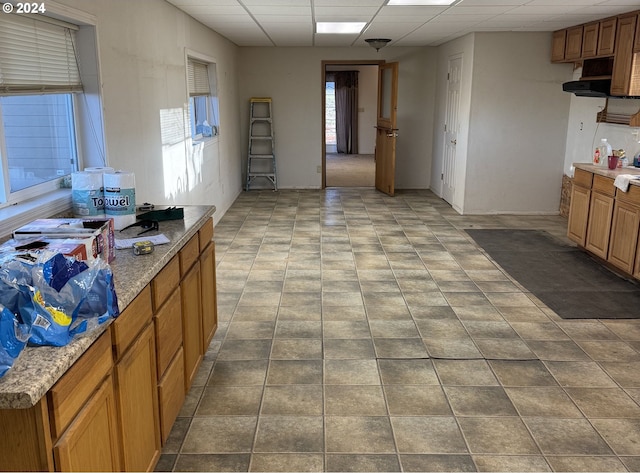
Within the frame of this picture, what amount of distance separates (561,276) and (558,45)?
3396mm

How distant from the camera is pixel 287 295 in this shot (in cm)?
433

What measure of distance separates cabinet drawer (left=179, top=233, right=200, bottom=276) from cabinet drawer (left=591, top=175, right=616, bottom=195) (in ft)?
12.3

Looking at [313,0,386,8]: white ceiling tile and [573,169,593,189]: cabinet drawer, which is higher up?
[313,0,386,8]: white ceiling tile

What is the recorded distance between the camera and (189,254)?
272 centimetres

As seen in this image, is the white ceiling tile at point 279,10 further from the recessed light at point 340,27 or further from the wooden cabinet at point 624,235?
the wooden cabinet at point 624,235

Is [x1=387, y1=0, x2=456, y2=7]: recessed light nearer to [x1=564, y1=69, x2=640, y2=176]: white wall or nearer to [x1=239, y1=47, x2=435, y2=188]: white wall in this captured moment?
[x1=564, y1=69, x2=640, y2=176]: white wall

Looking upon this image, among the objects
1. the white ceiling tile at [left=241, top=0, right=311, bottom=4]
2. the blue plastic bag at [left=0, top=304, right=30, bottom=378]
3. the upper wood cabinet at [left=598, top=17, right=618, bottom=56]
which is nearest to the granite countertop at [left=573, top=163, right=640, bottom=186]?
the upper wood cabinet at [left=598, top=17, right=618, bottom=56]

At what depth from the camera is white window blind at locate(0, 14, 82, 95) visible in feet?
7.97

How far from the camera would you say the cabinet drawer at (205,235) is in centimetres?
300

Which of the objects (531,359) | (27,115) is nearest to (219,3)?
(27,115)

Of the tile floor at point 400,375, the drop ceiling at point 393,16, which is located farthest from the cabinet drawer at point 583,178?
the drop ceiling at point 393,16

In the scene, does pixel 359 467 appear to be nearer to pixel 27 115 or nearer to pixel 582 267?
pixel 27 115

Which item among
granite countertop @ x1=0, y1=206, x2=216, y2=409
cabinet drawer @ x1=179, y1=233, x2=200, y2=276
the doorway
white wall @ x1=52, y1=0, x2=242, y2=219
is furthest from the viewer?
the doorway
